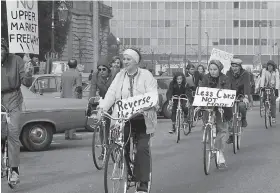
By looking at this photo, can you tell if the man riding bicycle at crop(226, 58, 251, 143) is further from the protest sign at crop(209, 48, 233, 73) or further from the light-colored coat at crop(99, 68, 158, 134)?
the protest sign at crop(209, 48, 233, 73)

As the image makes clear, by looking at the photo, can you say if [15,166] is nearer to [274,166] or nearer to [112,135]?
[112,135]

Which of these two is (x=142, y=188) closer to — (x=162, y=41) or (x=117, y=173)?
(x=117, y=173)

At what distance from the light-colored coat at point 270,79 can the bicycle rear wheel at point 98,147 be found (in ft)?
28.0

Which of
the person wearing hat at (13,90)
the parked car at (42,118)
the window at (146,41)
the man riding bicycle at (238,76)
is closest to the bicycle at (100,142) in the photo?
the parked car at (42,118)

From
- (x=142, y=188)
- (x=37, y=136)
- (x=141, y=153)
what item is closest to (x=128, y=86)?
(x=141, y=153)

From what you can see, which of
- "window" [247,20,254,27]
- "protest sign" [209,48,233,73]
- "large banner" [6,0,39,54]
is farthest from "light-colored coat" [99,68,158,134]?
"window" [247,20,254,27]

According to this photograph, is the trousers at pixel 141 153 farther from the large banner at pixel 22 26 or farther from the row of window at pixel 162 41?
the row of window at pixel 162 41

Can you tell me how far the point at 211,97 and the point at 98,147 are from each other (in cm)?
188

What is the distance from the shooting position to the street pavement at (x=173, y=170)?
902 cm

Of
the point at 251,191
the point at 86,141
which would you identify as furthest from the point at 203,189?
the point at 86,141

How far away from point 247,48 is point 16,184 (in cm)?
10098

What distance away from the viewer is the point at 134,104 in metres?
7.50

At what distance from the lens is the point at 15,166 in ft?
28.7

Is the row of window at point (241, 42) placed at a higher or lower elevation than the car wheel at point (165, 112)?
higher
